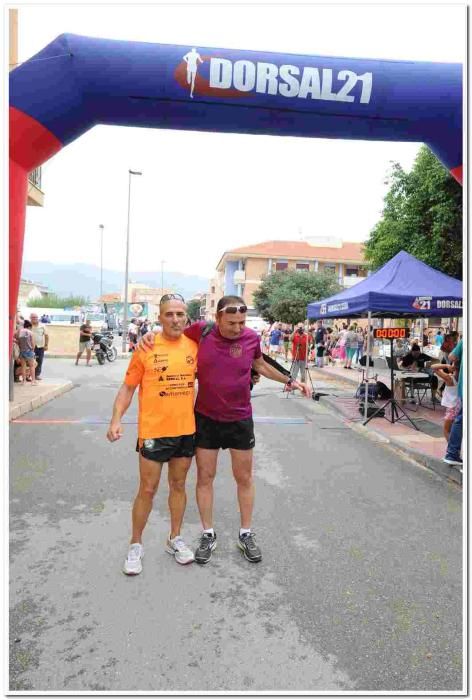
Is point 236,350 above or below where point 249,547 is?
above

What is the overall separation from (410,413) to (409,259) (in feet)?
10.2

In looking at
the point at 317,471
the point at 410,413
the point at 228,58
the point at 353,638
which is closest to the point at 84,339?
the point at 410,413

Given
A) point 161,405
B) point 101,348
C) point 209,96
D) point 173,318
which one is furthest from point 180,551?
point 101,348

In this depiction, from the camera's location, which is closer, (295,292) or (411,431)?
(411,431)

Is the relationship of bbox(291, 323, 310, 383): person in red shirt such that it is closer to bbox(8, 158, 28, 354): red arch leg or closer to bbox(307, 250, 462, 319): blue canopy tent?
bbox(307, 250, 462, 319): blue canopy tent

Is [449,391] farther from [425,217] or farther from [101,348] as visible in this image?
[101,348]

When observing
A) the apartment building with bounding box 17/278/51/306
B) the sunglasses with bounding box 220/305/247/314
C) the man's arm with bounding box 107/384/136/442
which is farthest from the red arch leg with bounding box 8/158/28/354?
the apartment building with bounding box 17/278/51/306

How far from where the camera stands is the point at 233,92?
12.1ft

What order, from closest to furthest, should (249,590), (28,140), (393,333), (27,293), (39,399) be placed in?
(249,590) < (28,140) < (393,333) < (39,399) < (27,293)

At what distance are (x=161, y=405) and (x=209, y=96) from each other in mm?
2420

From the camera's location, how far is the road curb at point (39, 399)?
27.5ft

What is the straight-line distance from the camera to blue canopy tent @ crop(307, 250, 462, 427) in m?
8.09

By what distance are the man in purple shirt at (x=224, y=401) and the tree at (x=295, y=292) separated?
92.3ft
